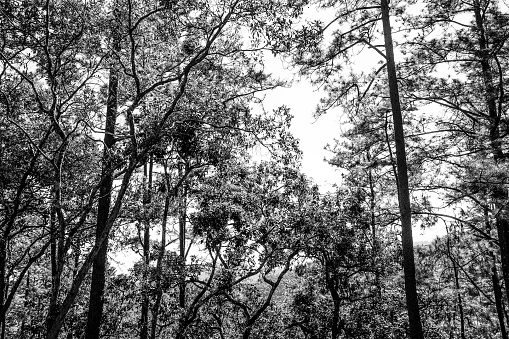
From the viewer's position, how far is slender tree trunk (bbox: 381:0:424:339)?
21.1 feet

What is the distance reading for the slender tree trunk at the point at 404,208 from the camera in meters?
6.45

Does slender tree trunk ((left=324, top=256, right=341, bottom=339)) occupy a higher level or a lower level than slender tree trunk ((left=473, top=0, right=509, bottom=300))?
lower

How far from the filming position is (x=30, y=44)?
7480 mm

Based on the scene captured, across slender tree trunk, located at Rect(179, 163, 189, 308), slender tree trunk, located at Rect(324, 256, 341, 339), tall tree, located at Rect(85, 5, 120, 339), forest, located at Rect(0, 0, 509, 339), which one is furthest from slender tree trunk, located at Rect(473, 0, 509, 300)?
tall tree, located at Rect(85, 5, 120, 339)

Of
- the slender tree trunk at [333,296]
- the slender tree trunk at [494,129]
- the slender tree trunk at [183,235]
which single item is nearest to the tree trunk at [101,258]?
the slender tree trunk at [183,235]

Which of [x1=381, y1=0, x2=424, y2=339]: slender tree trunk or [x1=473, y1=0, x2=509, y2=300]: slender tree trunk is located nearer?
[x1=381, y1=0, x2=424, y2=339]: slender tree trunk

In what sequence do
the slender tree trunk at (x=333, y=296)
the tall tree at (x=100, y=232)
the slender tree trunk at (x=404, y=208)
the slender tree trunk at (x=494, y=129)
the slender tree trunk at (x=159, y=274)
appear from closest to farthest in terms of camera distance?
1. the slender tree trunk at (x=404, y=208)
2. the slender tree trunk at (x=494, y=129)
3. the tall tree at (x=100, y=232)
4. the slender tree trunk at (x=159, y=274)
5. the slender tree trunk at (x=333, y=296)

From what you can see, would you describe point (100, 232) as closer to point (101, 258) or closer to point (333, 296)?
point (101, 258)

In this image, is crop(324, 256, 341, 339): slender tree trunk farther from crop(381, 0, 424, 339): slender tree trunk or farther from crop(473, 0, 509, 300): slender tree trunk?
crop(381, 0, 424, 339): slender tree trunk

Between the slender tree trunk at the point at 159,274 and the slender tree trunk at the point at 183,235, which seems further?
the slender tree trunk at the point at 183,235

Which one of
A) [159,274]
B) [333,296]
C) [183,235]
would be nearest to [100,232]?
[159,274]

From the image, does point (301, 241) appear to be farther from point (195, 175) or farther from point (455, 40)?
point (455, 40)

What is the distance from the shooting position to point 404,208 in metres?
6.84

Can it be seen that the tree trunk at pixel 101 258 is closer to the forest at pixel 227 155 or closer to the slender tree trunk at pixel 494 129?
the forest at pixel 227 155
